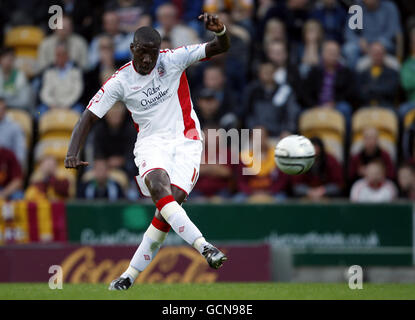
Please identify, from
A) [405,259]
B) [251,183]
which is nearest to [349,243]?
[405,259]

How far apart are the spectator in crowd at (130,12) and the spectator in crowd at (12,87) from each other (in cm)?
225

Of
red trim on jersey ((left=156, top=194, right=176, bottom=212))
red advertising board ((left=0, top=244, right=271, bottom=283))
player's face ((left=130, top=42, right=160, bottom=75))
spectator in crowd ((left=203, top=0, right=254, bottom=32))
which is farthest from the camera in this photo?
spectator in crowd ((left=203, top=0, right=254, bottom=32))

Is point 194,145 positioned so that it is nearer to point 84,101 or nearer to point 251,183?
point 251,183

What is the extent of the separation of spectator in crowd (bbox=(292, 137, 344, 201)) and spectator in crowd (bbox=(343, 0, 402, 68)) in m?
2.91

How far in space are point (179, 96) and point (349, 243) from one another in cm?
565

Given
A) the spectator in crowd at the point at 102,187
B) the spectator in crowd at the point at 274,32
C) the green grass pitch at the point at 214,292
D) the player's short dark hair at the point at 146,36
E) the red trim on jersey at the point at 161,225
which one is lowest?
the green grass pitch at the point at 214,292

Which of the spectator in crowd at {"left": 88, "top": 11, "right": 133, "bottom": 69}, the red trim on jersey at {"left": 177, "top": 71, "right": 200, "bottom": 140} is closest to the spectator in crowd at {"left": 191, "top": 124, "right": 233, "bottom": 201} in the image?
the spectator in crowd at {"left": 88, "top": 11, "right": 133, "bottom": 69}

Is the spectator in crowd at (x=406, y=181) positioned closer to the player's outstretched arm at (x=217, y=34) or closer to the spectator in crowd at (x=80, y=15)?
the player's outstretched arm at (x=217, y=34)

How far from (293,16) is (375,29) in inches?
63.4

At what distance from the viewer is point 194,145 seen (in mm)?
9414

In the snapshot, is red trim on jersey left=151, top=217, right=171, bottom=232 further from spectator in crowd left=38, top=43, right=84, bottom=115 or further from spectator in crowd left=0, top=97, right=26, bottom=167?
spectator in crowd left=38, top=43, right=84, bottom=115

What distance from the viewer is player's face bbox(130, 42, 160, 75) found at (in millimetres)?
9008

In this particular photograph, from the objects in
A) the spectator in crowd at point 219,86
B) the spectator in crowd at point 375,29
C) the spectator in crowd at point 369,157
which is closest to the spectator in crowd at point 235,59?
the spectator in crowd at point 219,86

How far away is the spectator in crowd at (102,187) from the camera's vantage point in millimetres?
14953
